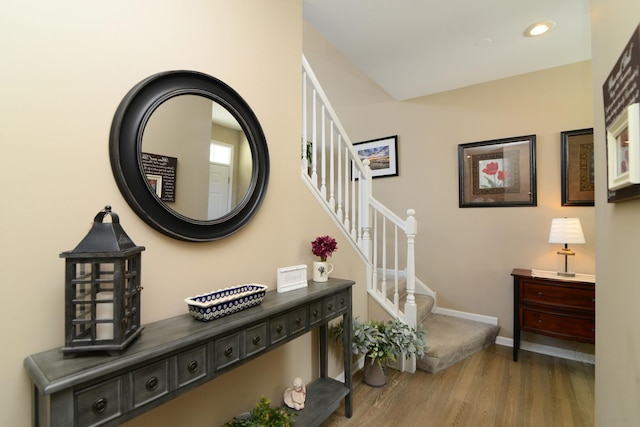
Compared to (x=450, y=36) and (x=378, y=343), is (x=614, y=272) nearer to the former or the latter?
(x=378, y=343)

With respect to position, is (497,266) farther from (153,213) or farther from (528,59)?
(153,213)

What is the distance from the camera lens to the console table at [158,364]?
0.78 meters

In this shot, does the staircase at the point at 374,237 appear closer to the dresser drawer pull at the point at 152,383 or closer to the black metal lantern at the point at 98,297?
the black metal lantern at the point at 98,297

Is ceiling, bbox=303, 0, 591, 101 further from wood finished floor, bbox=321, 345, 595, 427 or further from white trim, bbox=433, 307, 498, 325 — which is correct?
wood finished floor, bbox=321, 345, 595, 427

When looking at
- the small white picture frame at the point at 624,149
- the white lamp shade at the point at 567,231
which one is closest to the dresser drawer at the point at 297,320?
the small white picture frame at the point at 624,149

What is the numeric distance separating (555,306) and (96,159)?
10.9 feet

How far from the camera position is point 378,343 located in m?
2.20

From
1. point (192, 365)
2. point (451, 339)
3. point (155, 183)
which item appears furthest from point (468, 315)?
point (155, 183)

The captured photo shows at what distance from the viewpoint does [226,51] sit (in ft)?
4.88

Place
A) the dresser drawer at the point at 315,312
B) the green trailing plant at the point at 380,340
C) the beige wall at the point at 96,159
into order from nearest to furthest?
the beige wall at the point at 96,159 → the dresser drawer at the point at 315,312 → the green trailing plant at the point at 380,340

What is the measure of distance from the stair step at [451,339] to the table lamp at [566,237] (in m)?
0.89

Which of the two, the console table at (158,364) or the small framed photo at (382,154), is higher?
the small framed photo at (382,154)

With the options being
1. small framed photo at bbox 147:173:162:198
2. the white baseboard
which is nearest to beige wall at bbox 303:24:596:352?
the white baseboard

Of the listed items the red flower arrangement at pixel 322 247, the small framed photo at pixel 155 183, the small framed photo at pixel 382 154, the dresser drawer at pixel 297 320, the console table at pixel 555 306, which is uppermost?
the small framed photo at pixel 382 154
